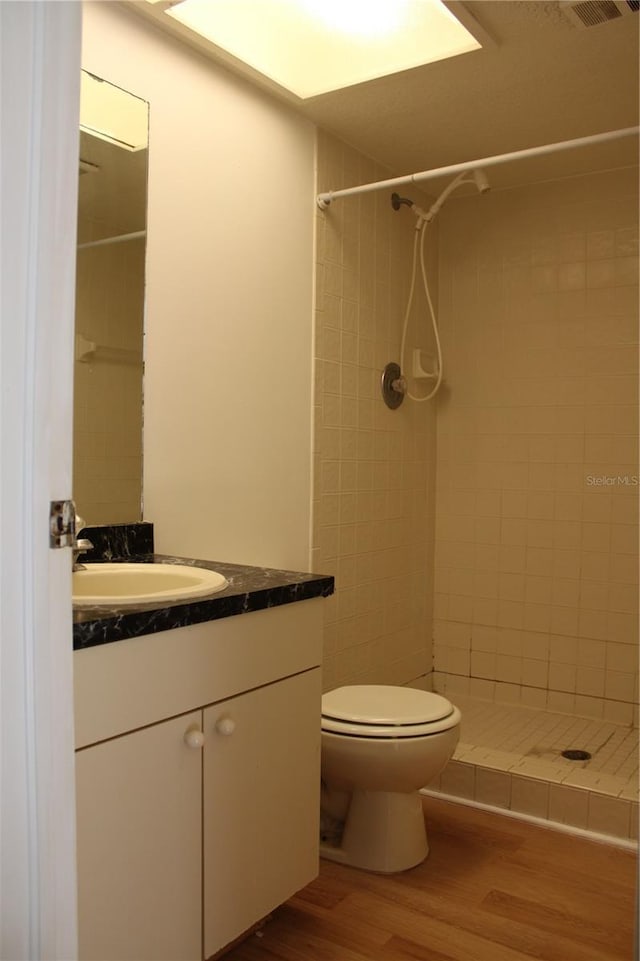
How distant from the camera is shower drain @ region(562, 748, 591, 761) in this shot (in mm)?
2818

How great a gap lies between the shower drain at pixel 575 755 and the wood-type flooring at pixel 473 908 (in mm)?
391

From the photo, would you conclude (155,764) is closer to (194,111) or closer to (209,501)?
(209,501)

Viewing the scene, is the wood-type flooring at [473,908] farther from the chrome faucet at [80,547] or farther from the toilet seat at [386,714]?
the chrome faucet at [80,547]

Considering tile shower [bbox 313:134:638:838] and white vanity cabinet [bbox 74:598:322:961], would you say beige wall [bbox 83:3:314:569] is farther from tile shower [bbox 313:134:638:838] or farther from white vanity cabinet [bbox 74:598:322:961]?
white vanity cabinet [bbox 74:598:322:961]

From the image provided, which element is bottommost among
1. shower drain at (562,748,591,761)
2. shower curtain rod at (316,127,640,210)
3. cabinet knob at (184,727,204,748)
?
shower drain at (562,748,591,761)

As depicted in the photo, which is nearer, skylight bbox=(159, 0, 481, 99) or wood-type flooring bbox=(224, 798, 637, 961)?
wood-type flooring bbox=(224, 798, 637, 961)

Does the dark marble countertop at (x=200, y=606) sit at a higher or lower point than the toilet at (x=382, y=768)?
higher

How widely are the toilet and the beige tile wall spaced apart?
0.63m

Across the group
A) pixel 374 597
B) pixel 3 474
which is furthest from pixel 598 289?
pixel 3 474

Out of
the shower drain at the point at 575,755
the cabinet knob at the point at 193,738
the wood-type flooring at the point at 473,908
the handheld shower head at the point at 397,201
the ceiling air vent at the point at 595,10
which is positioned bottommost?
the wood-type flooring at the point at 473,908

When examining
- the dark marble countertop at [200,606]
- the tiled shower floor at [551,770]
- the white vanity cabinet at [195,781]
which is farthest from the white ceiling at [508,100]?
the tiled shower floor at [551,770]

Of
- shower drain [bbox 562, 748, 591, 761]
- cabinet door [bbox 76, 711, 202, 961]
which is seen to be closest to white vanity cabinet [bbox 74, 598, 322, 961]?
cabinet door [bbox 76, 711, 202, 961]

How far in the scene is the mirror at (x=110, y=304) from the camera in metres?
1.99

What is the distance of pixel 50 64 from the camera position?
3.10 feet
